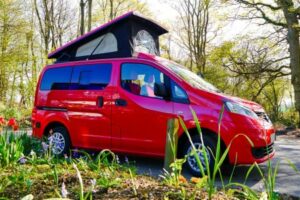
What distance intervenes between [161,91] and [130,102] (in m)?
0.73

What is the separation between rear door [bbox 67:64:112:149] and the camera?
670cm

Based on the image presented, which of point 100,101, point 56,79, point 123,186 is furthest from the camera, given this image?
point 56,79

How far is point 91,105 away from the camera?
6.87 m

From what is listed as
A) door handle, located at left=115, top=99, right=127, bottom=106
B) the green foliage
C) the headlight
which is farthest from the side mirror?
the green foliage

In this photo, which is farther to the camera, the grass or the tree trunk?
the tree trunk

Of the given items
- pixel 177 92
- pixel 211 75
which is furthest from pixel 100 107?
pixel 211 75

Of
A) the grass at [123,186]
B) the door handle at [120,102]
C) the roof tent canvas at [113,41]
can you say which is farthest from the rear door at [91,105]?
the grass at [123,186]

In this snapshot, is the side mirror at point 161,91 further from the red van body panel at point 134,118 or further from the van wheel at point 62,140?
the van wheel at point 62,140

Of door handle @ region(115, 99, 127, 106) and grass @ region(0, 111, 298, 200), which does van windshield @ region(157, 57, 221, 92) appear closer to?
door handle @ region(115, 99, 127, 106)

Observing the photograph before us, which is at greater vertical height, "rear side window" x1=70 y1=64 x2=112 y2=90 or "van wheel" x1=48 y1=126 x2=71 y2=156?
"rear side window" x1=70 y1=64 x2=112 y2=90

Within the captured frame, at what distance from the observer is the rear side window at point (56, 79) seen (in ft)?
24.3

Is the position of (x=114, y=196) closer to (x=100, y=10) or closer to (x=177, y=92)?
(x=177, y=92)

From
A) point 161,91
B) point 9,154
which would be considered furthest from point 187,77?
point 9,154

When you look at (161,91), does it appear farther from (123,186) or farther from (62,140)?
(123,186)
